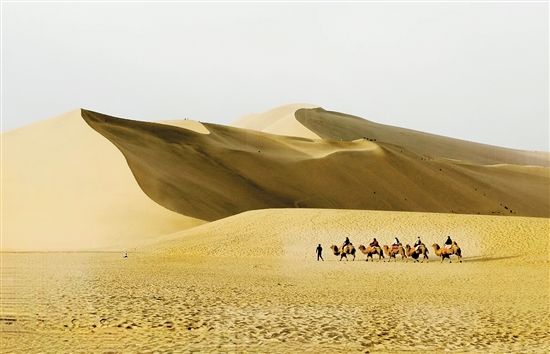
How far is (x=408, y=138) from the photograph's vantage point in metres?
108

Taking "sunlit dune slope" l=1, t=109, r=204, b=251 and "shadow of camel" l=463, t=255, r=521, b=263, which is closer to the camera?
"shadow of camel" l=463, t=255, r=521, b=263

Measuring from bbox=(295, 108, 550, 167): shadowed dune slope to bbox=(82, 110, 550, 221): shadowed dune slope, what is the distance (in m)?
28.9

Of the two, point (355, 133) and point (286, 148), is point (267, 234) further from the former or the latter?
point (355, 133)

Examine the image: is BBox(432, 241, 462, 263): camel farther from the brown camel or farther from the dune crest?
the dune crest

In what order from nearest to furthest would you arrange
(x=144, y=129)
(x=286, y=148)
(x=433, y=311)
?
(x=433, y=311) < (x=144, y=129) < (x=286, y=148)

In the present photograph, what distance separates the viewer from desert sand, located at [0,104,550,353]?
32.8ft

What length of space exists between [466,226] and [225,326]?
21512mm

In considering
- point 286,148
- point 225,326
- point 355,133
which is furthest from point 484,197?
point 225,326

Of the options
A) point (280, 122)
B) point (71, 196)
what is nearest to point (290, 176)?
point (71, 196)

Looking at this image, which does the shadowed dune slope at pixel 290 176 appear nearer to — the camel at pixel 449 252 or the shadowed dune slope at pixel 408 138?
the camel at pixel 449 252

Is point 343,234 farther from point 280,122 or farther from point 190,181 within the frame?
point 280,122

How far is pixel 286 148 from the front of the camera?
6500cm

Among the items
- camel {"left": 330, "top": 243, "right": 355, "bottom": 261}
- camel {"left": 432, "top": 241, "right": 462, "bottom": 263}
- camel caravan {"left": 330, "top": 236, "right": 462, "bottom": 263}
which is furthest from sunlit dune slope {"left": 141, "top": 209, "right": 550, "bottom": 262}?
camel {"left": 432, "top": 241, "right": 462, "bottom": 263}

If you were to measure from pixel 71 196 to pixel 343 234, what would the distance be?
64.9ft
